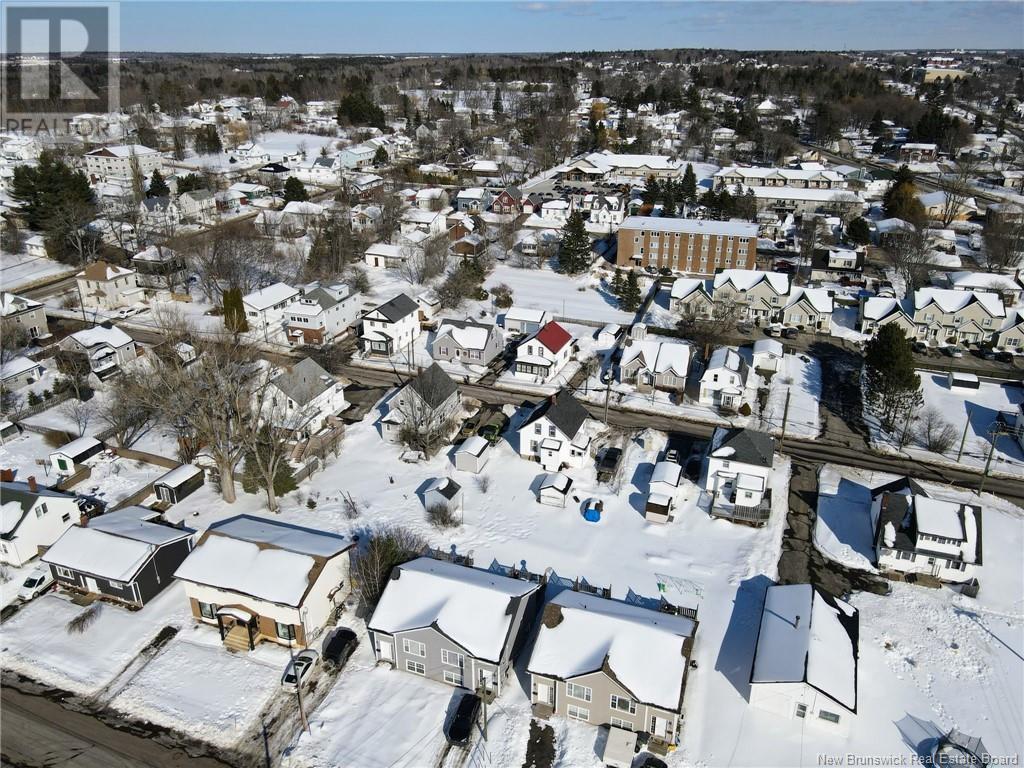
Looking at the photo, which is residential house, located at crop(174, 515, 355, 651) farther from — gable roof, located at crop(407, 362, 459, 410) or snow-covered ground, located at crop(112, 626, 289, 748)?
gable roof, located at crop(407, 362, 459, 410)

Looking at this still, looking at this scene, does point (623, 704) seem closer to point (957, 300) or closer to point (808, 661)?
point (808, 661)

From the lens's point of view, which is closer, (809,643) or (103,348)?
(809,643)

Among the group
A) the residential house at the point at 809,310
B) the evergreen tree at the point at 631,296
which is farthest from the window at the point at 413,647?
the residential house at the point at 809,310

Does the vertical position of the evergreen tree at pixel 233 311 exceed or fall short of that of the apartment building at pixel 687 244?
it falls short

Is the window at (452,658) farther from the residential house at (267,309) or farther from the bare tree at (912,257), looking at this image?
the bare tree at (912,257)

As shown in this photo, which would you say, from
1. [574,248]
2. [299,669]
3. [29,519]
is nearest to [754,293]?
[574,248]

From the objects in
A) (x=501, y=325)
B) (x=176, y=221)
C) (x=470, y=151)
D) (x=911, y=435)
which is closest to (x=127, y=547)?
(x=501, y=325)
